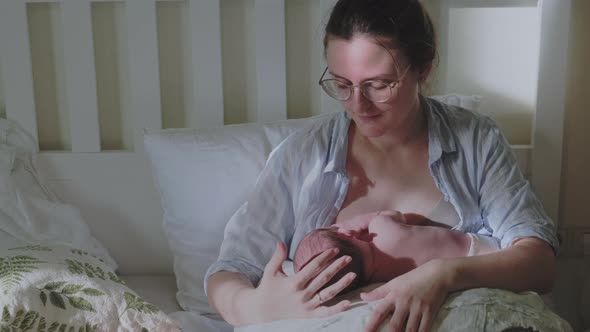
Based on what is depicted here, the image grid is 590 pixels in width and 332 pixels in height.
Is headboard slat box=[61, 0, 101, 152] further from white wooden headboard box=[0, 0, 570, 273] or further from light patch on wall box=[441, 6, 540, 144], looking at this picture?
light patch on wall box=[441, 6, 540, 144]

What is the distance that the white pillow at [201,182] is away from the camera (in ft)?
5.23

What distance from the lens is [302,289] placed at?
1.13 meters

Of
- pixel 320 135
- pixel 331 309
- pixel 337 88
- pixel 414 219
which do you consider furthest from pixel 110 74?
pixel 331 309

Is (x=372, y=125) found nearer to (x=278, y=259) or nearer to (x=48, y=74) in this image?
(x=278, y=259)

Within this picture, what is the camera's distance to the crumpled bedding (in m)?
0.99

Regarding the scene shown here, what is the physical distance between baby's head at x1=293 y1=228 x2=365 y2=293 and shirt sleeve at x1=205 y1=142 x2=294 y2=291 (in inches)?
6.1

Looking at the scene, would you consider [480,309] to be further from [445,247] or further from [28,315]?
[28,315]

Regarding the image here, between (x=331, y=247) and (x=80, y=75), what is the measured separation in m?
0.91

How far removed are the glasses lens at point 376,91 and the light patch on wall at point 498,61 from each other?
0.62 m

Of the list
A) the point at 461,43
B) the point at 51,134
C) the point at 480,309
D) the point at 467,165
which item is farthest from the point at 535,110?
the point at 51,134

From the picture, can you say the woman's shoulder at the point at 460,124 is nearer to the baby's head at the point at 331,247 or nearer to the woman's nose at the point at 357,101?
the woman's nose at the point at 357,101

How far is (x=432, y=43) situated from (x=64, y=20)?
913 millimetres

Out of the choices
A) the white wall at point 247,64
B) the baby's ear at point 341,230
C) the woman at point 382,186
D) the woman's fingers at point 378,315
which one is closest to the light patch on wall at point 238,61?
the white wall at point 247,64

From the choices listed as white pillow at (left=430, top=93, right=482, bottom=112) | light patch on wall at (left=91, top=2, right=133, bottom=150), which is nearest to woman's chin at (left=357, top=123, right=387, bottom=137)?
white pillow at (left=430, top=93, right=482, bottom=112)
